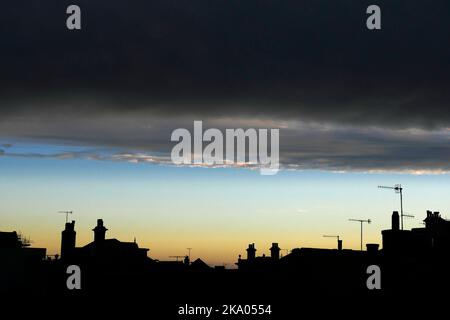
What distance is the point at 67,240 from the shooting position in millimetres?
50969

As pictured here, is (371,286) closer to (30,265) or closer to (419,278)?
(419,278)

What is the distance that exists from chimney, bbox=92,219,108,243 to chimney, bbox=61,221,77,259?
2.72m

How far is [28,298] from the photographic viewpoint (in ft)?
155

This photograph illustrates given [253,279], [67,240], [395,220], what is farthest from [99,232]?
[395,220]

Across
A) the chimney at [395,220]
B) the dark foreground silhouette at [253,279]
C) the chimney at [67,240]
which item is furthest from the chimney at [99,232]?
the chimney at [395,220]

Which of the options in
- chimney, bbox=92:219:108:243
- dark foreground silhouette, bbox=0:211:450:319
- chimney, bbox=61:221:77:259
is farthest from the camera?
chimney, bbox=92:219:108:243

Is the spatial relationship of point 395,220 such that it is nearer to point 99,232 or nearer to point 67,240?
point 99,232

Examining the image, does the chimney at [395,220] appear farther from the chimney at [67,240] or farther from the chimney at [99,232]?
the chimney at [67,240]

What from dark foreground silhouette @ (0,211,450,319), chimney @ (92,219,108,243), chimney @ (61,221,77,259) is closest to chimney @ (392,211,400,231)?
dark foreground silhouette @ (0,211,450,319)

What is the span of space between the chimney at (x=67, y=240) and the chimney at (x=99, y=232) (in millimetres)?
2715

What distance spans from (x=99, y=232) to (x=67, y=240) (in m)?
3.38

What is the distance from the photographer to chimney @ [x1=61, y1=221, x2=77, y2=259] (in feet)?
167

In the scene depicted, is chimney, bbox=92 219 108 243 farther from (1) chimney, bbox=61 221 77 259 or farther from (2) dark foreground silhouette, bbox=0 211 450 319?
(1) chimney, bbox=61 221 77 259
